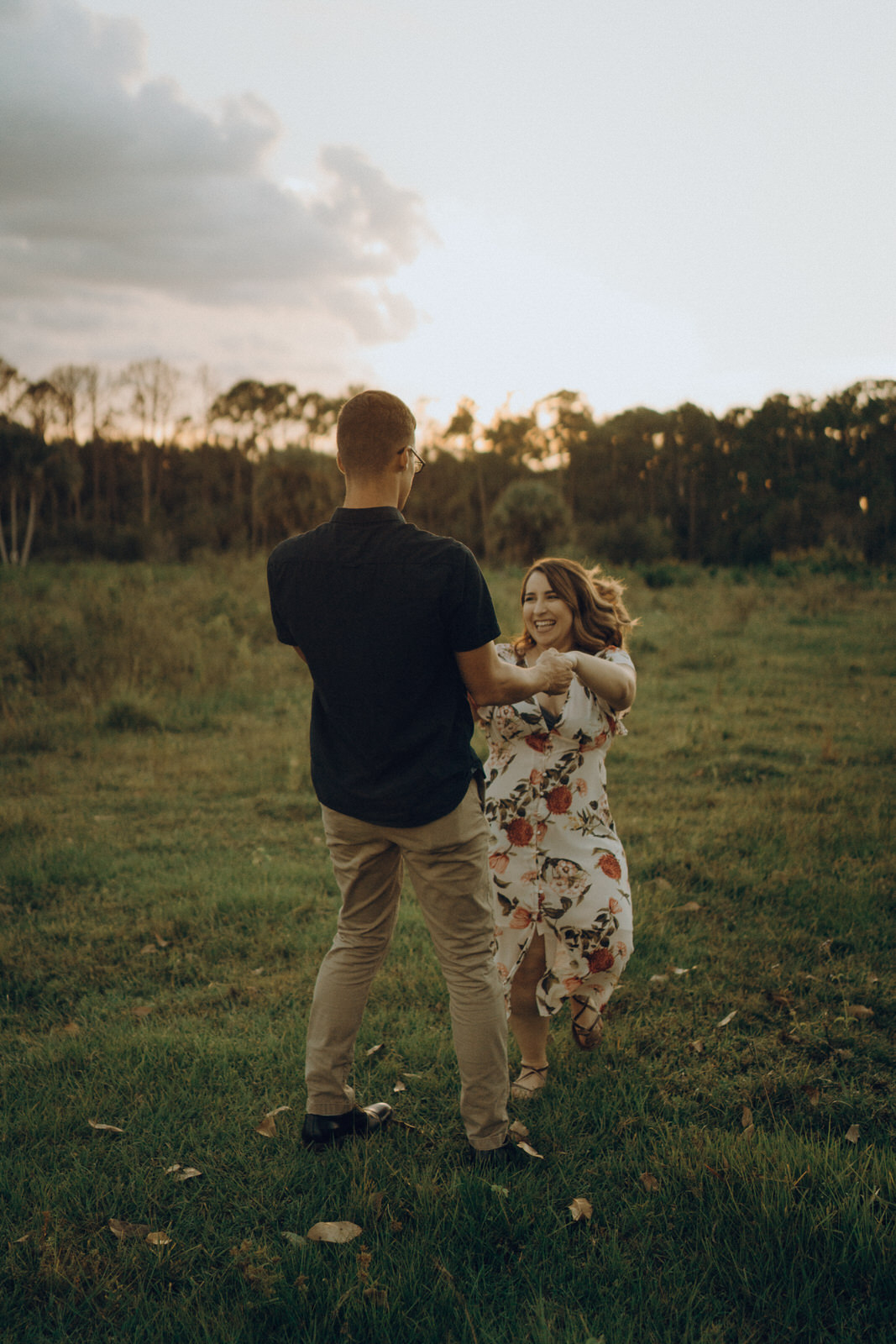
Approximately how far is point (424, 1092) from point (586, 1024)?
68cm

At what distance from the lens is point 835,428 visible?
153ft

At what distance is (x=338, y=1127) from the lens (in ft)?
9.41

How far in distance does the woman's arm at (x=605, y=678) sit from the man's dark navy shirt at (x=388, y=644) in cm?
54

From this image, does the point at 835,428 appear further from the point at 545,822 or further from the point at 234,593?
the point at 545,822

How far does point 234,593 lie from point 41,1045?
1543 centimetres

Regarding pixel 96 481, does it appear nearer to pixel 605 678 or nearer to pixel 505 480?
pixel 505 480

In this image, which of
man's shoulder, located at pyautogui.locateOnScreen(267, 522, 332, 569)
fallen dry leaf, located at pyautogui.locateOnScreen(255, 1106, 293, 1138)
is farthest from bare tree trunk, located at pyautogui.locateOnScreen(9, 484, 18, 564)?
man's shoulder, located at pyautogui.locateOnScreen(267, 522, 332, 569)

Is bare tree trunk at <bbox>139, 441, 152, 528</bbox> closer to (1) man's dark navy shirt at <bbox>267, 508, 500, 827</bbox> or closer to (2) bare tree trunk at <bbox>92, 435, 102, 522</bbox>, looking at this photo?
(2) bare tree trunk at <bbox>92, 435, 102, 522</bbox>

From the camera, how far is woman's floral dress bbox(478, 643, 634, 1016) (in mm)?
3076

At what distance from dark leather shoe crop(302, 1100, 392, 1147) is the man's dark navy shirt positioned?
1.10 m

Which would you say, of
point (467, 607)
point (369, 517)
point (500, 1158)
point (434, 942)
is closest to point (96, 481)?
point (369, 517)

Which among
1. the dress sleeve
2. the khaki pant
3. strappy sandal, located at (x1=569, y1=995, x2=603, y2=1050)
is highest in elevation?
the dress sleeve

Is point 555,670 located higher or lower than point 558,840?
higher

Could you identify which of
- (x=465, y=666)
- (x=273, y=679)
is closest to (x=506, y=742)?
(x=465, y=666)
